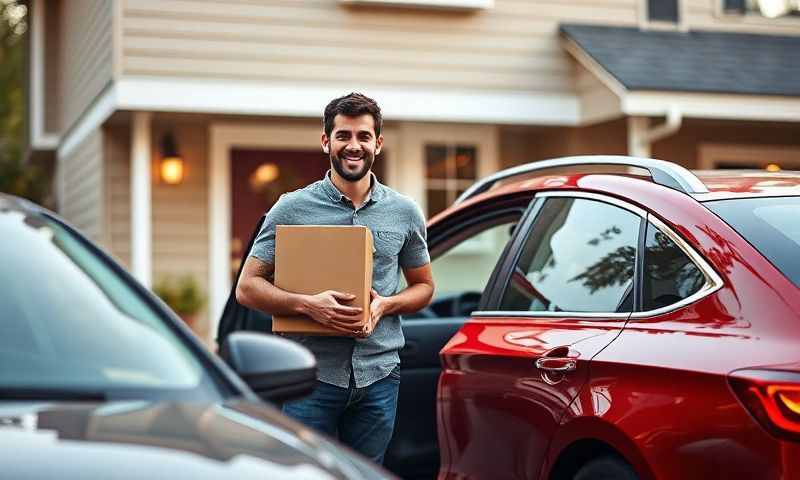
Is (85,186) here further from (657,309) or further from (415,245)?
(657,309)

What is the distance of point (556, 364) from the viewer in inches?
168

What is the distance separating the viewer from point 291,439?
268 centimetres

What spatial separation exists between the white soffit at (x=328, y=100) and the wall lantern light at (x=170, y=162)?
→ 87 centimetres

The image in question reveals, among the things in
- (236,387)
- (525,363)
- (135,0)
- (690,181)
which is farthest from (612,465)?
(135,0)

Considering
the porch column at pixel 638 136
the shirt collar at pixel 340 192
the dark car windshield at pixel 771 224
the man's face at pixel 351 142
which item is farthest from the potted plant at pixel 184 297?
the dark car windshield at pixel 771 224

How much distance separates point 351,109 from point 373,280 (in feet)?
2.02

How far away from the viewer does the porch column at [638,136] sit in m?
12.8

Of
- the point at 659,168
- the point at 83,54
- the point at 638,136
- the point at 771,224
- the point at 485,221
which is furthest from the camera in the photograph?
the point at 83,54

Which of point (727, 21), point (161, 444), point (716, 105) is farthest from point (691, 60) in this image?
point (161, 444)

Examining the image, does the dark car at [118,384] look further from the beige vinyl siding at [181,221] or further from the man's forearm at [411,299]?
the beige vinyl siding at [181,221]

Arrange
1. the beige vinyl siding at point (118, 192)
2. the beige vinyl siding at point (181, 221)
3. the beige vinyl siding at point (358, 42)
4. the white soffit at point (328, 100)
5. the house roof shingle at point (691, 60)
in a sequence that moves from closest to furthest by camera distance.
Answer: the white soffit at point (328, 100)
the beige vinyl siding at point (358, 42)
the house roof shingle at point (691, 60)
the beige vinyl siding at point (181, 221)
the beige vinyl siding at point (118, 192)

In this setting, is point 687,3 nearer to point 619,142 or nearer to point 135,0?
point 619,142

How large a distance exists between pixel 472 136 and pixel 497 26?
1.18 m

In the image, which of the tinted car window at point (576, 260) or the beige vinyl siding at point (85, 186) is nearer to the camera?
the tinted car window at point (576, 260)
